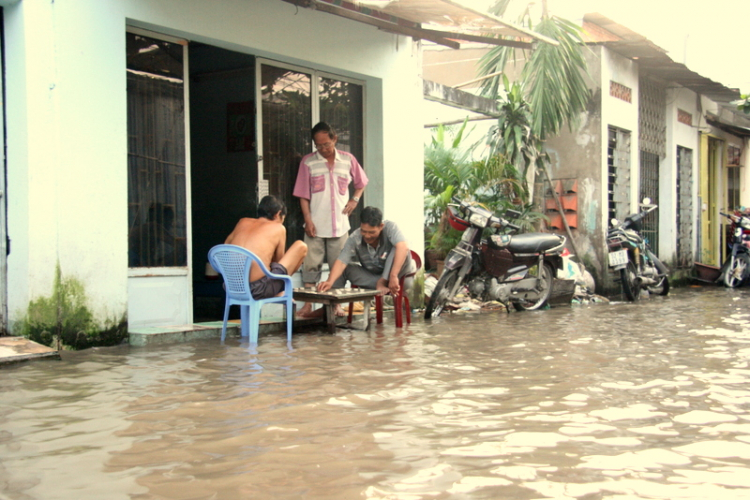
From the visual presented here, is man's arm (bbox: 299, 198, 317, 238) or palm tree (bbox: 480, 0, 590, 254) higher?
palm tree (bbox: 480, 0, 590, 254)

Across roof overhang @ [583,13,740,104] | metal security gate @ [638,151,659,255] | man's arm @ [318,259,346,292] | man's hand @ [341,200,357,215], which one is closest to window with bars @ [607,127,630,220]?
metal security gate @ [638,151,659,255]

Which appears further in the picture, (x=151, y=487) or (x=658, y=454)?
(x=658, y=454)

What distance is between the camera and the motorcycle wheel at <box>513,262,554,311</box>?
9367 millimetres

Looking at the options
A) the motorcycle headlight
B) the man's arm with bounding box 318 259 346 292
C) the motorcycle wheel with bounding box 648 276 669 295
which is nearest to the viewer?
the man's arm with bounding box 318 259 346 292

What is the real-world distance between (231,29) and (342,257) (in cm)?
235

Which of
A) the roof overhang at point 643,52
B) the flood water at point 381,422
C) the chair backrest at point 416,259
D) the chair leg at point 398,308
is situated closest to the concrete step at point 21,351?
the flood water at point 381,422

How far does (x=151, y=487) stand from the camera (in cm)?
245

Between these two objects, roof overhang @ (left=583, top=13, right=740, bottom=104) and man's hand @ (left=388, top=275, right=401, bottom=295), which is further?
roof overhang @ (left=583, top=13, right=740, bottom=104)

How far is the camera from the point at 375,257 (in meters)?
7.28

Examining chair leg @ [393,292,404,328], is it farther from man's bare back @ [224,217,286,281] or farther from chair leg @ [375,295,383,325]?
man's bare back @ [224,217,286,281]

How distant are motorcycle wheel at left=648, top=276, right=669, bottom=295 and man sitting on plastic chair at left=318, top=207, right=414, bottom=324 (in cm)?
655

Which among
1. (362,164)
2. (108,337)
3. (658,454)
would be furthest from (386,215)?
(658,454)

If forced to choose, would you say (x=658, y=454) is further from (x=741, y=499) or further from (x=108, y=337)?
(x=108, y=337)

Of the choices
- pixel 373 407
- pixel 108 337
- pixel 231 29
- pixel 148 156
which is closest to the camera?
pixel 373 407
